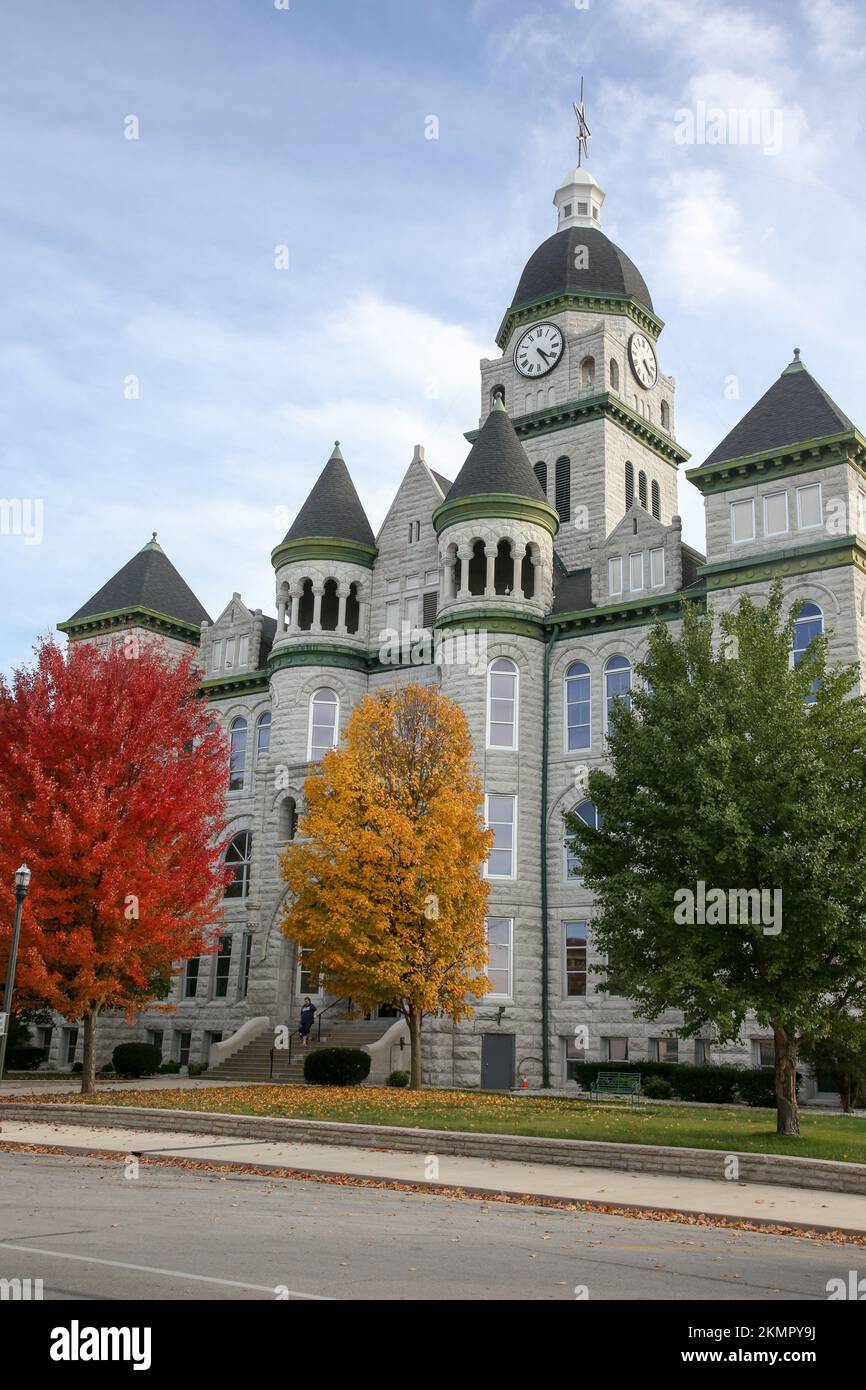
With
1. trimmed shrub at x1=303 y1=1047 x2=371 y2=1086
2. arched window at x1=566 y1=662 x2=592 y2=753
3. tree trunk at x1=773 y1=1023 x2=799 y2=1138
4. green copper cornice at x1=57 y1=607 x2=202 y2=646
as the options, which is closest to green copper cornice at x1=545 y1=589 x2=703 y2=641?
arched window at x1=566 y1=662 x2=592 y2=753

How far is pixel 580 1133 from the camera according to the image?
19.0m

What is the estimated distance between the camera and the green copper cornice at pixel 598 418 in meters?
43.8

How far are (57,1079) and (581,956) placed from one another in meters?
15.9

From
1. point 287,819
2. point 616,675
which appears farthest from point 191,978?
point 616,675

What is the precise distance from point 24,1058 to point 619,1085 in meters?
23.4

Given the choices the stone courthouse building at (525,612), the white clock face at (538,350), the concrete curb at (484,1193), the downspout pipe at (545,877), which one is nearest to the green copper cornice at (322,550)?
the stone courthouse building at (525,612)

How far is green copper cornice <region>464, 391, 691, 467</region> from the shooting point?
43.8m

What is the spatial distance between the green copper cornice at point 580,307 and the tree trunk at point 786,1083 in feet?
111

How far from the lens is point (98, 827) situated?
25.8 metres

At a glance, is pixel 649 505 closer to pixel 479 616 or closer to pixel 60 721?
pixel 479 616

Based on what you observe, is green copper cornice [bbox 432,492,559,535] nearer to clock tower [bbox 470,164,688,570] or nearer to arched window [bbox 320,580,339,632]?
clock tower [bbox 470,164,688,570]

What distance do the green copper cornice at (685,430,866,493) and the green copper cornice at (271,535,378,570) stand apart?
12403 mm

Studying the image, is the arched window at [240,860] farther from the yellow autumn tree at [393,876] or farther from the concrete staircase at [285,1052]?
the yellow autumn tree at [393,876]
